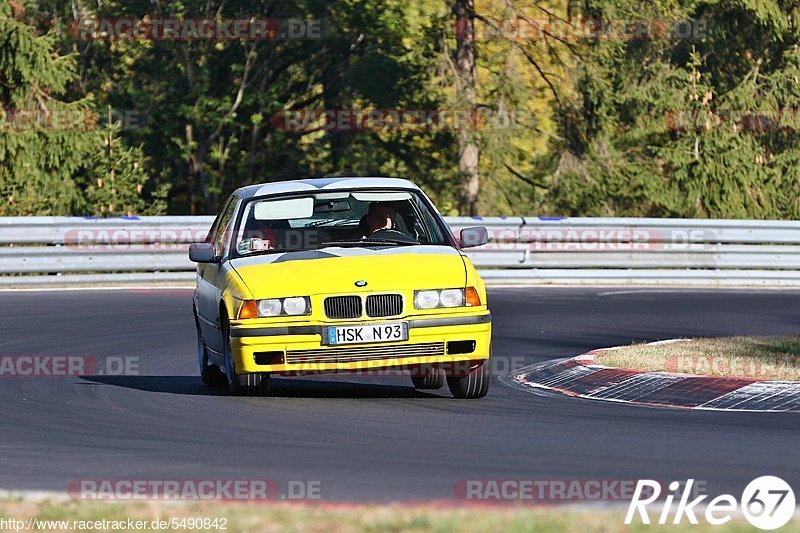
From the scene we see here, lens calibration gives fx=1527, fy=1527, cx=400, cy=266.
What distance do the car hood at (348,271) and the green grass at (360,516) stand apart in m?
3.80

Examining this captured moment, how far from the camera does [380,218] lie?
11555 millimetres

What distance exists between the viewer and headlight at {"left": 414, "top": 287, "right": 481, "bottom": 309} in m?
10.3

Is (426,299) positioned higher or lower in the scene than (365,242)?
lower

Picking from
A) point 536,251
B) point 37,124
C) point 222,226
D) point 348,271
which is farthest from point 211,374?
point 37,124

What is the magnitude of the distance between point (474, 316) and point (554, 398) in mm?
991

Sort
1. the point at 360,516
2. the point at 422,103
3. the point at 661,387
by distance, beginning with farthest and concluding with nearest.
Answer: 1. the point at 422,103
2. the point at 661,387
3. the point at 360,516

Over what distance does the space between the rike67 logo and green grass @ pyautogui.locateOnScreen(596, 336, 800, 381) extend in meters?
4.31

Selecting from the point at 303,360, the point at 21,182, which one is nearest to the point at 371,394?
the point at 303,360

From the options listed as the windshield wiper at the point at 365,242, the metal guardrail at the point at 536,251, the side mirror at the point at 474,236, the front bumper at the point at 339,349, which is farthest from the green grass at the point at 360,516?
the metal guardrail at the point at 536,251

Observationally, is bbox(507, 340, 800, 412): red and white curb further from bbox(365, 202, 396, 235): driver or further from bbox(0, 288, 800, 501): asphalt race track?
bbox(365, 202, 396, 235): driver

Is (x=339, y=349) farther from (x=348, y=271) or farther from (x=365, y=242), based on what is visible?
(x=365, y=242)

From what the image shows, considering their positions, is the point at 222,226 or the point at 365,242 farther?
the point at 222,226

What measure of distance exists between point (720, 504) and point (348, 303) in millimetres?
Result: 4181

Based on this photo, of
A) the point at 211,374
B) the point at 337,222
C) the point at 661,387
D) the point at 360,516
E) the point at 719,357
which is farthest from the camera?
the point at 719,357
